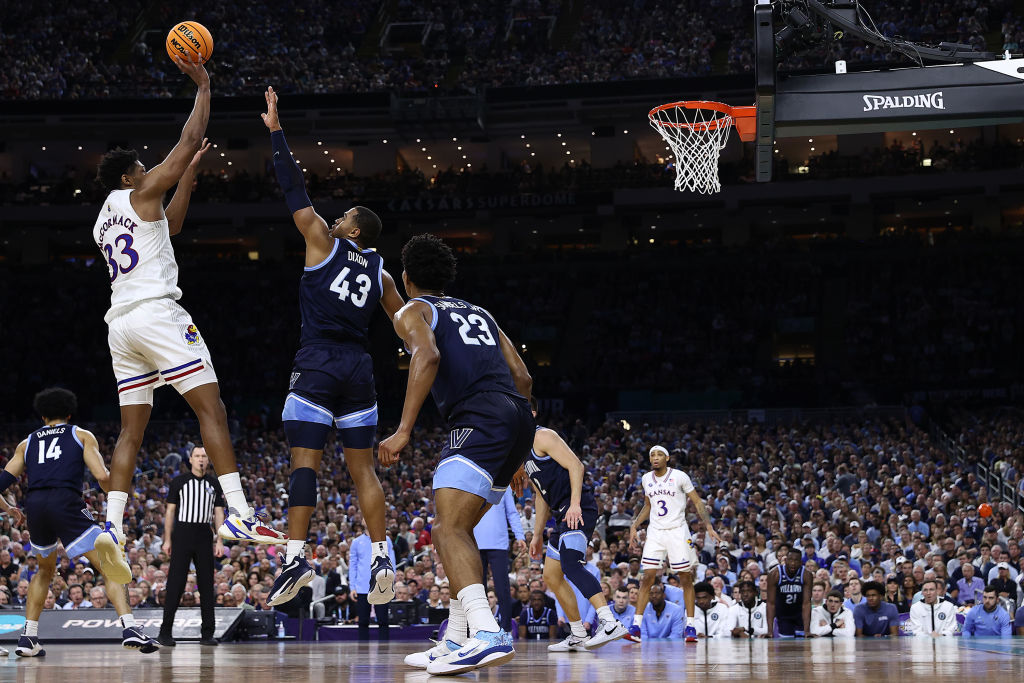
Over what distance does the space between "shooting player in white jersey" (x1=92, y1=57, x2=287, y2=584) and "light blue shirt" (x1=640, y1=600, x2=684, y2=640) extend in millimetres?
8269

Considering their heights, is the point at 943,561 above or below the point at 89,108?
below

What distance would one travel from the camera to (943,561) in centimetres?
1561

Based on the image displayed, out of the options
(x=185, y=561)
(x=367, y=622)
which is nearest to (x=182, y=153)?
(x=185, y=561)

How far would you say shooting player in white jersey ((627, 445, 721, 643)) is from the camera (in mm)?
13250

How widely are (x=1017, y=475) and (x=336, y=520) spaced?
1300 centimetres

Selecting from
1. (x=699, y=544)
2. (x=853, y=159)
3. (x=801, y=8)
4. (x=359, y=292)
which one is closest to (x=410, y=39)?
(x=853, y=159)

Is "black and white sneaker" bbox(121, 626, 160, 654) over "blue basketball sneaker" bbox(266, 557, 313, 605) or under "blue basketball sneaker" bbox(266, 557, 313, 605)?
under

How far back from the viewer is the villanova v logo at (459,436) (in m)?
5.90

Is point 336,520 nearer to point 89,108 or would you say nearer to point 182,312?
point 182,312

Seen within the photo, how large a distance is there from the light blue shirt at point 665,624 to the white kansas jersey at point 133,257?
9.10 m

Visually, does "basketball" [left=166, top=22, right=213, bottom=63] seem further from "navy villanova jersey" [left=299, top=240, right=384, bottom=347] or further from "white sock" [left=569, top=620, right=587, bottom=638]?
"white sock" [left=569, top=620, right=587, bottom=638]

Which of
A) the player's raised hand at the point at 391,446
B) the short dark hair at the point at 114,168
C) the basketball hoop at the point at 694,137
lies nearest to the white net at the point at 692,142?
the basketball hoop at the point at 694,137

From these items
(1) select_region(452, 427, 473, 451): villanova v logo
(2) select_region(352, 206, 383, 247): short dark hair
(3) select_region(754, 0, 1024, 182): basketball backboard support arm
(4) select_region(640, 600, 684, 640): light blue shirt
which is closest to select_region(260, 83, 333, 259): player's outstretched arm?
(2) select_region(352, 206, 383, 247): short dark hair

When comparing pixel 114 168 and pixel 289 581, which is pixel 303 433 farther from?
pixel 114 168
